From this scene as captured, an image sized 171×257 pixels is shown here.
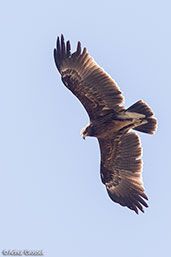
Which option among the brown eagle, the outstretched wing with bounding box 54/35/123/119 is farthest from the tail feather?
the outstretched wing with bounding box 54/35/123/119

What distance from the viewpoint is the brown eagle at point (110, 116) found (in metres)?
14.1

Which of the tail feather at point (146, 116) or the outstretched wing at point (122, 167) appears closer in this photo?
the tail feather at point (146, 116)

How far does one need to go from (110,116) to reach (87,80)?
3.28 ft

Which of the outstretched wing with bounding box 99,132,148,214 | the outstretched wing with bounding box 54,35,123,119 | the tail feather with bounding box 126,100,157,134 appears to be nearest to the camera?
the outstretched wing with bounding box 54,35,123,119

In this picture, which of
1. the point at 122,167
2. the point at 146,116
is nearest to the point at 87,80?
the point at 146,116

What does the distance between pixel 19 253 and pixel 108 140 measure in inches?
138

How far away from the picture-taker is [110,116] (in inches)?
565

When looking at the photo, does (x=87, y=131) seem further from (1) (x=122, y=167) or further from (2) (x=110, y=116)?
(1) (x=122, y=167)

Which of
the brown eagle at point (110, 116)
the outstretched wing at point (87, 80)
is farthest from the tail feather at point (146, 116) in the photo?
the outstretched wing at point (87, 80)

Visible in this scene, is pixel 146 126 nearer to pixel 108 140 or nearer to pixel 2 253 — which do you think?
pixel 108 140


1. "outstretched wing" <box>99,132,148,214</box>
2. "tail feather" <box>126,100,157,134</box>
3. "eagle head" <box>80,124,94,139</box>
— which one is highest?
"tail feather" <box>126,100,157,134</box>

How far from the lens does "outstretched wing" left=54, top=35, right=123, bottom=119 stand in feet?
46.2

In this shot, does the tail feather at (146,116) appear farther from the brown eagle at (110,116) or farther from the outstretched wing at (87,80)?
the outstretched wing at (87,80)

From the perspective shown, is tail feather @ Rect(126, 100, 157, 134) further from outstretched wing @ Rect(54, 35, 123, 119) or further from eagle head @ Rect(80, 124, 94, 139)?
eagle head @ Rect(80, 124, 94, 139)
